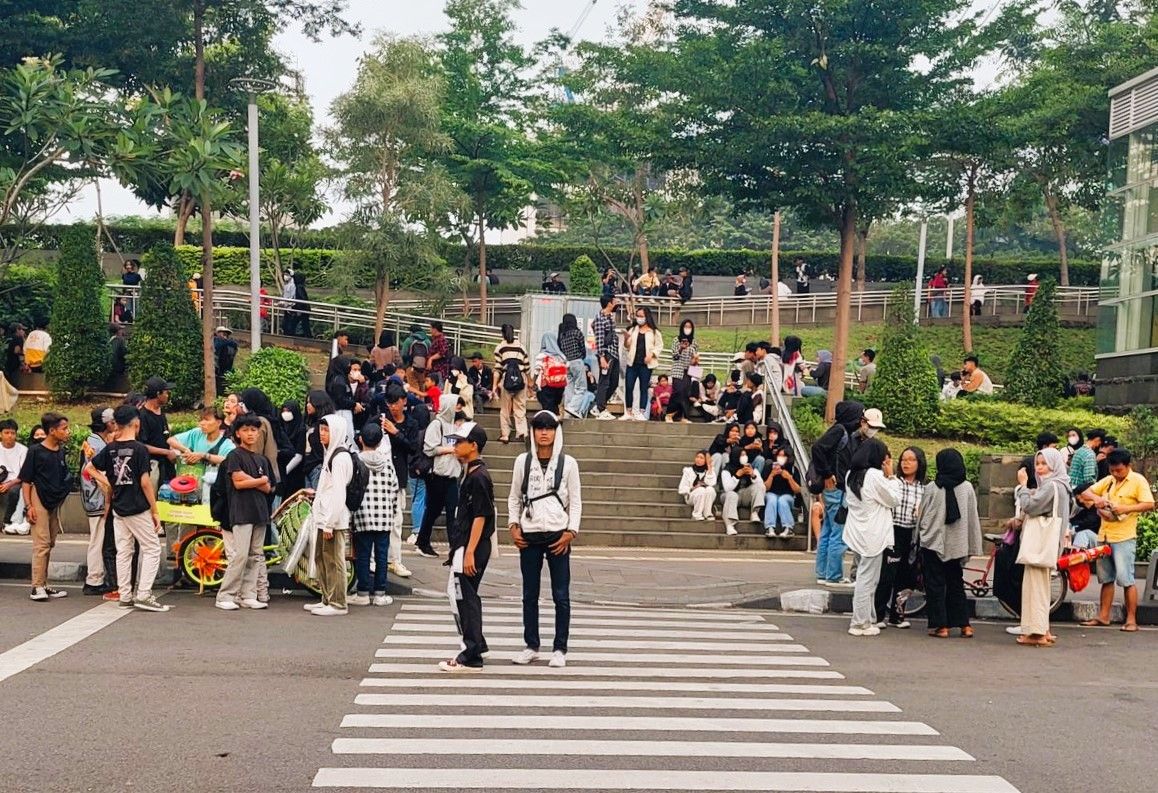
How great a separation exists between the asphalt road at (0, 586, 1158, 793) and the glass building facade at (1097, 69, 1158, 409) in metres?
13.2

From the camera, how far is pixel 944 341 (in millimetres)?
38688

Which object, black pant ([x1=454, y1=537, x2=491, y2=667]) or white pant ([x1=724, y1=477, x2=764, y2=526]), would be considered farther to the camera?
white pant ([x1=724, y1=477, x2=764, y2=526])

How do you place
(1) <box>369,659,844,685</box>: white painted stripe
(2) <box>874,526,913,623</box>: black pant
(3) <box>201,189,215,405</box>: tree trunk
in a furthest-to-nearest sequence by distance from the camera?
(3) <box>201,189,215,405</box>: tree trunk
(2) <box>874,526,913,623</box>: black pant
(1) <box>369,659,844,685</box>: white painted stripe

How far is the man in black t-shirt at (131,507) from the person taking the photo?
1211 centimetres

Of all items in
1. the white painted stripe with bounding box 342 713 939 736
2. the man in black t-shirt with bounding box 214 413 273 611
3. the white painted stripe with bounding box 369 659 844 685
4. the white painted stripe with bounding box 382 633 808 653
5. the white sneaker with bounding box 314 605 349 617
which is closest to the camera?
the white painted stripe with bounding box 342 713 939 736

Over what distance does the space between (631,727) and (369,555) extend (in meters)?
5.20

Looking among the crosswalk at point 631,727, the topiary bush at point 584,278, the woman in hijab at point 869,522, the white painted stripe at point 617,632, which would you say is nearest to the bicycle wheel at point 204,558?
the white painted stripe at point 617,632

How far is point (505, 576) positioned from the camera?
49.1 ft

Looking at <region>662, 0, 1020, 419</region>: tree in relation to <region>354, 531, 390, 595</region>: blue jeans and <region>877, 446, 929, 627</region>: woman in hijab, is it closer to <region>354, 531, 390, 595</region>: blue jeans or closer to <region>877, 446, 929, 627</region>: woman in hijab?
<region>877, 446, 929, 627</region>: woman in hijab

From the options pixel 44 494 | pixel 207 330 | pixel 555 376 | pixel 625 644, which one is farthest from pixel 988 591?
pixel 207 330

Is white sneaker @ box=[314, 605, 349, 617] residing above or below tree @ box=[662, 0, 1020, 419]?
below

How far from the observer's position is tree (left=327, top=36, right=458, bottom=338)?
29750mm

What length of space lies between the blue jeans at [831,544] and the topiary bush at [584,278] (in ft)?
77.4

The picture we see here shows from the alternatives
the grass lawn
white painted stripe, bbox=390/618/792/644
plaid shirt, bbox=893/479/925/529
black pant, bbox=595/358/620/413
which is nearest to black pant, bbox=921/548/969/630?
plaid shirt, bbox=893/479/925/529
